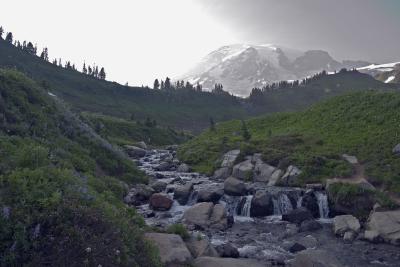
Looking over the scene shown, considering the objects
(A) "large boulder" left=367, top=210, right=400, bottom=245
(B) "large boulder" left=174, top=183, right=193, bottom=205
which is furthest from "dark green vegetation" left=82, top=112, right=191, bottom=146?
(A) "large boulder" left=367, top=210, right=400, bottom=245

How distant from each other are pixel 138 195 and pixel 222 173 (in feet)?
56.6

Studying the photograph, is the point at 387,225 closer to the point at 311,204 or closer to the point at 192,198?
the point at 311,204

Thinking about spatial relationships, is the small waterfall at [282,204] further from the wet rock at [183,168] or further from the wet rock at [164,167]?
the wet rock at [164,167]

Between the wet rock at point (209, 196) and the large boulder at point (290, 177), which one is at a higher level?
the large boulder at point (290, 177)

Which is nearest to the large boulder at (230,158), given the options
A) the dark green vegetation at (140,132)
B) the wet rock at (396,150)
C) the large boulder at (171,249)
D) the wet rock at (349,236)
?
the wet rock at (396,150)

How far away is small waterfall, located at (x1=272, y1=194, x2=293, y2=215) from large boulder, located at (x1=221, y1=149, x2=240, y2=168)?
1472 centimetres

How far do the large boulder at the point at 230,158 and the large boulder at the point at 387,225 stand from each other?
22110 mm

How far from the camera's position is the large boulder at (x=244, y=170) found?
4453cm

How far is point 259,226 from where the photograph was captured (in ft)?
94.2

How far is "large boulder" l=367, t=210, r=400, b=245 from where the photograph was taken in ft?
82.3

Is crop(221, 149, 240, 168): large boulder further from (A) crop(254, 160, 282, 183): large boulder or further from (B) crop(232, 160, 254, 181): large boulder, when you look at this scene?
(A) crop(254, 160, 282, 183): large boulder

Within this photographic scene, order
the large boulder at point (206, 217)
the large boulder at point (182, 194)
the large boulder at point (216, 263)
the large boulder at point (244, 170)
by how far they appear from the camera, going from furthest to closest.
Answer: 1. the large boulder at point (244, 170)
2. the large boulder at point (182, 194)
3. the large boulder at point (206, 217)
4. the large boulder at point (216, 263)

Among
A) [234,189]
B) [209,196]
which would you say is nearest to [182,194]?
[209,196]

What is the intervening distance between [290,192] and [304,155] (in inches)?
436
